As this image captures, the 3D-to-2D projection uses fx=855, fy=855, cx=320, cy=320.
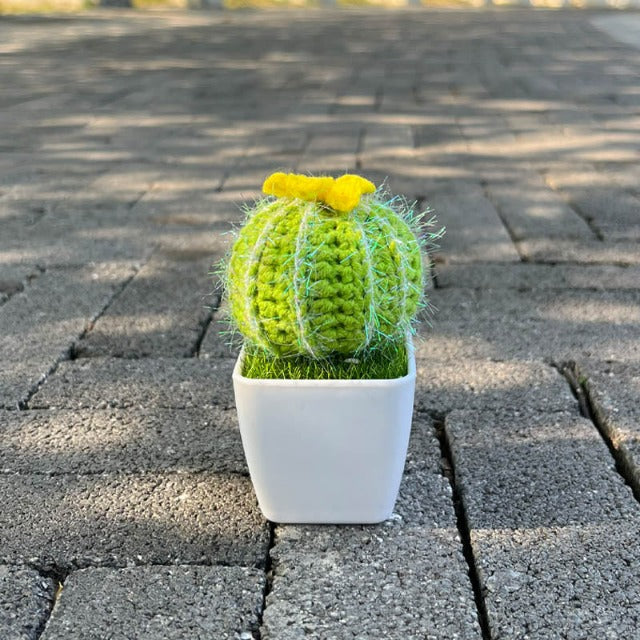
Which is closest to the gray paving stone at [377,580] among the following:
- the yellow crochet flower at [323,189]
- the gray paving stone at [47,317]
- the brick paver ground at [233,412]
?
the brick paver ground at [233,412]

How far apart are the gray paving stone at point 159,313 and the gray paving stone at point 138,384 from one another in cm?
8

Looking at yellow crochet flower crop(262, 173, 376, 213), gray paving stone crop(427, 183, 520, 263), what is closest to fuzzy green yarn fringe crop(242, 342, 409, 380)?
yellow crochet flower crop(262, 173, 376, 213)

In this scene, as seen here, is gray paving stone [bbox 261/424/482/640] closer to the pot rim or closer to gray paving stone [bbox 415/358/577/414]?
the pot rim

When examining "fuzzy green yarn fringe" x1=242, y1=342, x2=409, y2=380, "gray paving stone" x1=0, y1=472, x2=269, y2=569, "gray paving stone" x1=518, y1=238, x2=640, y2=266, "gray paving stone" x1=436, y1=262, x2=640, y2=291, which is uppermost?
"fuzzy green yarn fringe" x1=242, y1=342, x2=409, y2=380

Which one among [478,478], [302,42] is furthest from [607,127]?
[302,42]

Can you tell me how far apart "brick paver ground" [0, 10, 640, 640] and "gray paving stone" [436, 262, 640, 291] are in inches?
0.5

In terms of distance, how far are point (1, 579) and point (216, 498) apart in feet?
1.36

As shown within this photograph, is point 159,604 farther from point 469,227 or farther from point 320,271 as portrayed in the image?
point 469,227

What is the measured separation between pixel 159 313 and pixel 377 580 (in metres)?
1.41

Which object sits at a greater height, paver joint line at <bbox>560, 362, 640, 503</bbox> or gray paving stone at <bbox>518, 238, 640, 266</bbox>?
paver joint line at <bbox>560, 362, 640, 503</bbox>

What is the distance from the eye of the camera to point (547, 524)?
1.56 metres

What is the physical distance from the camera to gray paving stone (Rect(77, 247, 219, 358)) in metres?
2.38

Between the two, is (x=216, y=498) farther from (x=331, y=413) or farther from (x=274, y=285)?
(x=274, y=285)

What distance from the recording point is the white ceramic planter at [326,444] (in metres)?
1.44
